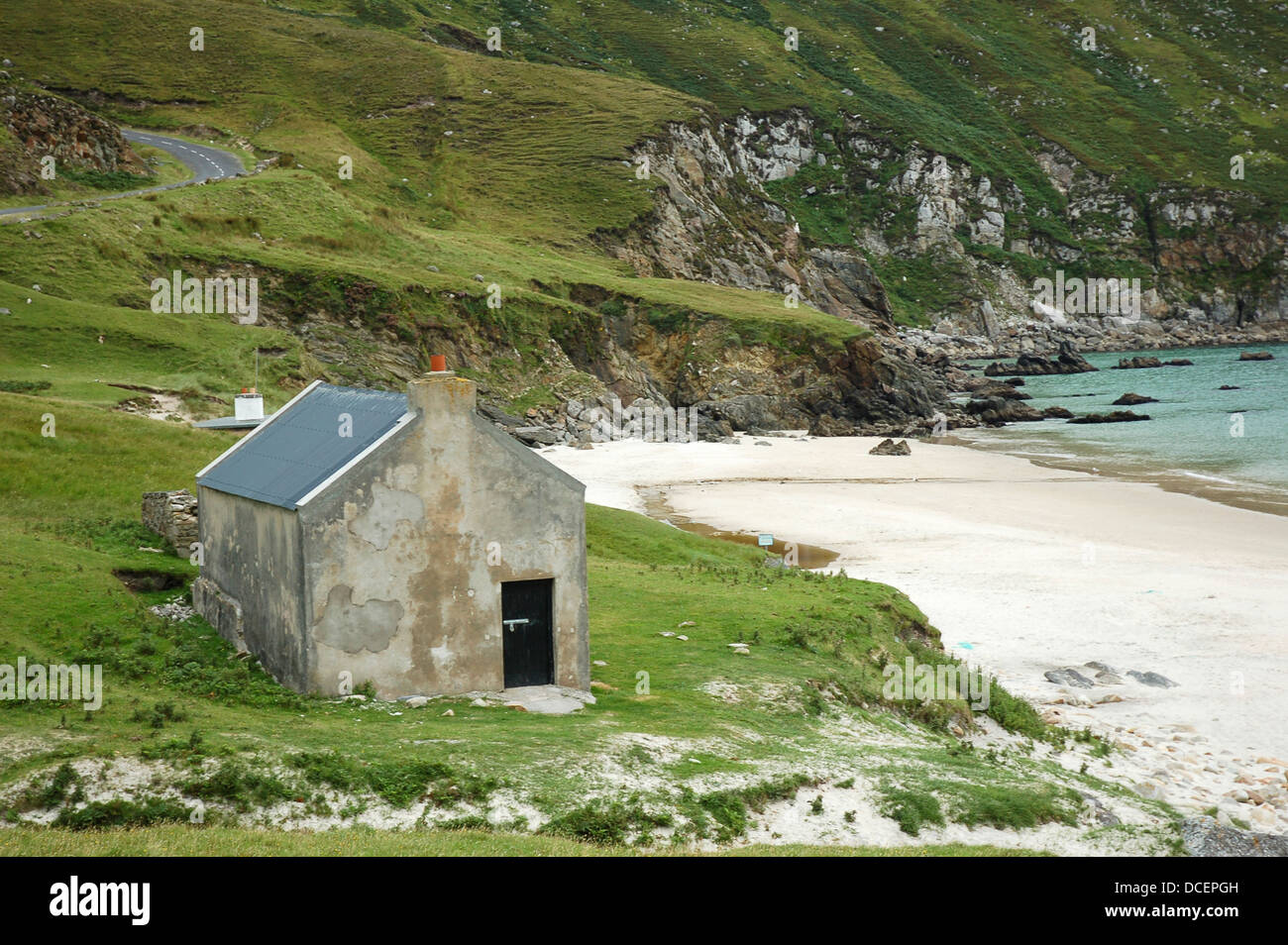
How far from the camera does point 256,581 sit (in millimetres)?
21531

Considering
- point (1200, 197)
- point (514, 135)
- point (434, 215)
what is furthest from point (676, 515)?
point (1200, 197)

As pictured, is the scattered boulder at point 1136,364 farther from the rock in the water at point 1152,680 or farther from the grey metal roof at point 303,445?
the grey metal roof at point 303,445

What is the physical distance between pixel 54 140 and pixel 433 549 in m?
83.7

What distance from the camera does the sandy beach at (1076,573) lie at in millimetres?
24516

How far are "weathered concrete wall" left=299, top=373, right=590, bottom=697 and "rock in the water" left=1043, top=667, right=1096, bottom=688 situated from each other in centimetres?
1438

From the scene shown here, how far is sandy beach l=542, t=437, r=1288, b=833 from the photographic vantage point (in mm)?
24516

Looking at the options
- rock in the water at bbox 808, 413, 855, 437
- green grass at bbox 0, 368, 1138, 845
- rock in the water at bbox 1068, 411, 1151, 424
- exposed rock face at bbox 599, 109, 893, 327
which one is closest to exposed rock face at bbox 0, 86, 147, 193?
exposed rock face at bbox 599, 109, 893, 327

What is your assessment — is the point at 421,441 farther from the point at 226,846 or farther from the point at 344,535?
the point at 226,846

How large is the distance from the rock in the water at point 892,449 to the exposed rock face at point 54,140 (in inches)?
2506

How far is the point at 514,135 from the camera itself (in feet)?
474

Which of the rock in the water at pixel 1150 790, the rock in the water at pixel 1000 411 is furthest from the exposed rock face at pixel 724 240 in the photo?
the rock in the water at pixel 1150 790

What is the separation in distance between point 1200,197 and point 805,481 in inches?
6443

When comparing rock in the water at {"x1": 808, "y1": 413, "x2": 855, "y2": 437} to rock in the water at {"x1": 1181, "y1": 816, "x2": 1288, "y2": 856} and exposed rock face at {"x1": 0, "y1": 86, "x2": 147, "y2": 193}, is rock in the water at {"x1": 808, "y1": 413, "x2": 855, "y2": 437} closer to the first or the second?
exposed rock face at {"x1": 0, "y1": 86, "x2": 147, "y2": 193}

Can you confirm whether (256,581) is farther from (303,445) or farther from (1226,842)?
(1226,842)
